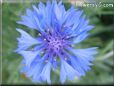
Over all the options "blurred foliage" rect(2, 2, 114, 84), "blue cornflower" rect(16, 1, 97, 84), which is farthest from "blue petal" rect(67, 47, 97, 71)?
"blurred foliage" rect(2, 2, 114, 84)

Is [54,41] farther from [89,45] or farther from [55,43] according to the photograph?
[89,45]

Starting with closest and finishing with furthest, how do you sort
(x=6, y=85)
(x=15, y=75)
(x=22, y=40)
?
(x=22, y=40) < (x=15, y=75) < (x=6, y=85)

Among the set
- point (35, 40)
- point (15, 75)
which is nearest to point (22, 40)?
point (35, 40)

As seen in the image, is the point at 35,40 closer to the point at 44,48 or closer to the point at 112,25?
the point at 44,48

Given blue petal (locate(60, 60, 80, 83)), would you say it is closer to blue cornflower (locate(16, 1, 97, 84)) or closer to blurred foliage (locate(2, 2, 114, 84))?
blue cornflower (locate(16, 1, 97, 84))

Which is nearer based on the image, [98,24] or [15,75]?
[15,75]

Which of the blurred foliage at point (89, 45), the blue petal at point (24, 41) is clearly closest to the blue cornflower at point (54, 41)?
the blue petal at point (24, 41)
